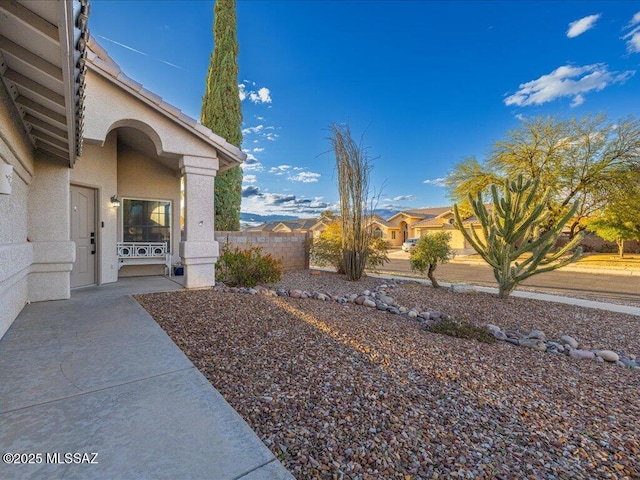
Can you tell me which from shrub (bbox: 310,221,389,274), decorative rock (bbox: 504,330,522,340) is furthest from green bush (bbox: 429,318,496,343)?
shrub (bbox: 310,221,389,274)

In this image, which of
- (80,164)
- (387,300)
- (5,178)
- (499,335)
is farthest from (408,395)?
(80,164)

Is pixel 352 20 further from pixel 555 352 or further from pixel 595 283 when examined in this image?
pixel 595 283

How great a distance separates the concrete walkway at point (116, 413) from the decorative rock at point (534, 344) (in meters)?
4.22

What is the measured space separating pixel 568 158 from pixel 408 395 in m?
24.2

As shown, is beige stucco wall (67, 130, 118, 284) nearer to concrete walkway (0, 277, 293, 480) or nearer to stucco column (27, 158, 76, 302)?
stucco column (27, 158, 76, 302)

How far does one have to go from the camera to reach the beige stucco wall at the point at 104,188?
7.41 meters

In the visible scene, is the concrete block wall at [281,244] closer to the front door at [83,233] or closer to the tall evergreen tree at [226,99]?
the tall evergreen tree at [226,99]

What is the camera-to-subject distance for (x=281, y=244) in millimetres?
11656

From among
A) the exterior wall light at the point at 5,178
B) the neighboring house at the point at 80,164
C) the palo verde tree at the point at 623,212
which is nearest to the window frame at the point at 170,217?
the neighboring house at the point at 80,164

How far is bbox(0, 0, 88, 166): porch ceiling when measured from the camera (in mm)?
2146

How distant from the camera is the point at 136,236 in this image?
9.15 meters

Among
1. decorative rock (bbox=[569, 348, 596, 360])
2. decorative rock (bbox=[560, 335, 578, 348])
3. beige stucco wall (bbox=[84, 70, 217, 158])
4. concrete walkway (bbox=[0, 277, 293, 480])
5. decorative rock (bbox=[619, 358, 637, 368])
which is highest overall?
beige stucco wall (bbox=[84, 70, 217, 158])

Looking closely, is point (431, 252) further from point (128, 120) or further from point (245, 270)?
point (128, 120)

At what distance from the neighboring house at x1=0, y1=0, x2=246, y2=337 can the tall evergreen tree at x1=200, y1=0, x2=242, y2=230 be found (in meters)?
3.99
